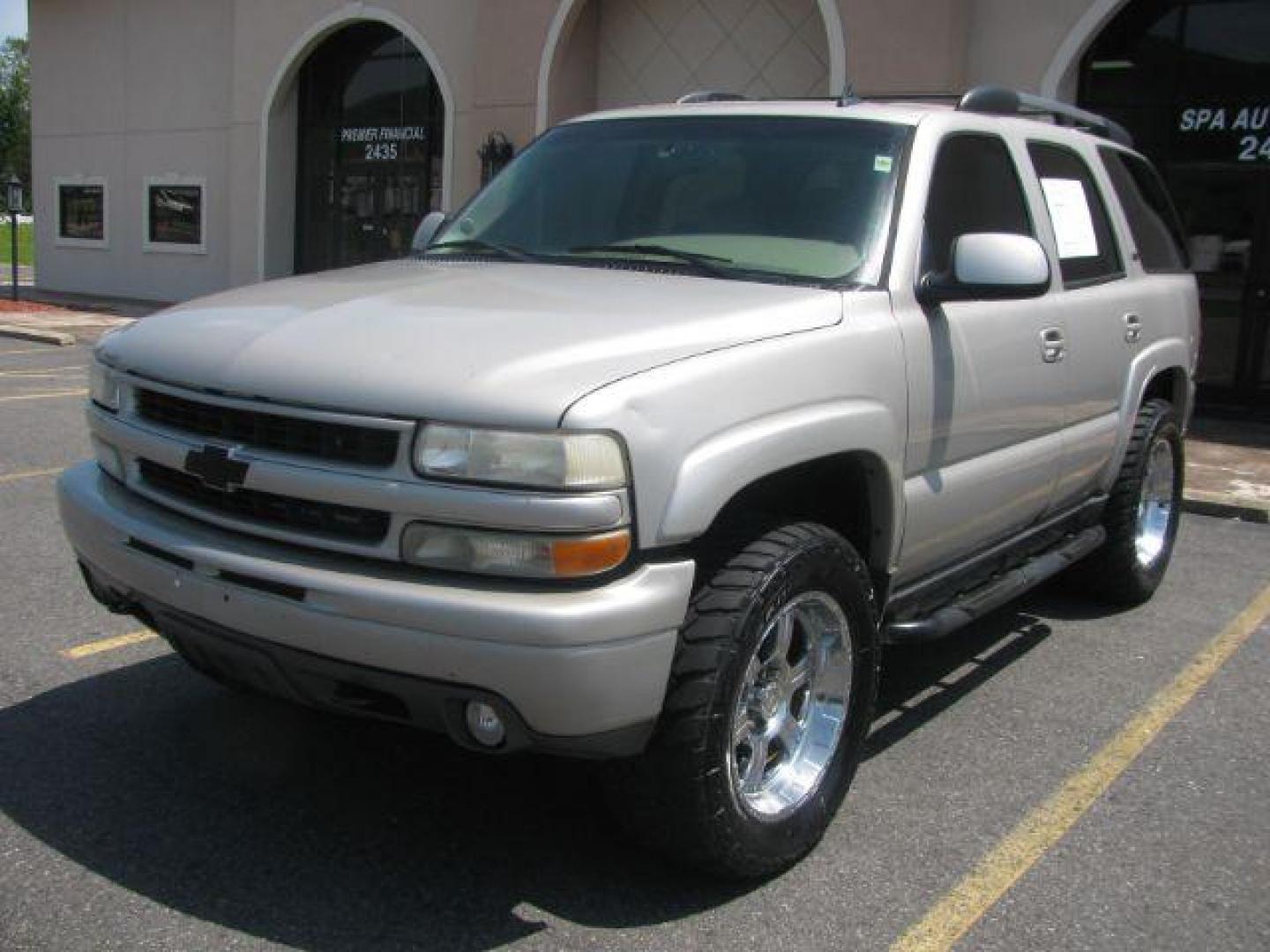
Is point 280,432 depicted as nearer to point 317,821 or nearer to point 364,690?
point 364,690

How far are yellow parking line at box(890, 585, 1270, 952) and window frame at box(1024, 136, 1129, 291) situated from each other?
5.24 ft

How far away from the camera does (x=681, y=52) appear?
16.0 m

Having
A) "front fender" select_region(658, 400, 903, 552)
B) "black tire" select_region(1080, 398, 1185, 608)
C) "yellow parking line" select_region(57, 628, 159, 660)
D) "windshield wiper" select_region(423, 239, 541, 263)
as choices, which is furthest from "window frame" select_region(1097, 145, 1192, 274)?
"yellow parking line" select_region(57, 628, 159, 660)

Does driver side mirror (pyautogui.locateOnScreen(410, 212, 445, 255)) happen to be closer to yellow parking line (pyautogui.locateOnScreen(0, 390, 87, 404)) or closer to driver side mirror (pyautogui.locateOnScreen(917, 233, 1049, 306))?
driver side mirror (pyautogui.locateOnScreen(917, 233, 1049, 306))

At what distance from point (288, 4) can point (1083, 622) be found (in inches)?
711

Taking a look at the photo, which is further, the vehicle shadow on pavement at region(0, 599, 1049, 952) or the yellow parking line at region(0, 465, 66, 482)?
the yellow parking line at region(0, 465, 66, 482)

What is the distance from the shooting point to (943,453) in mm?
3877

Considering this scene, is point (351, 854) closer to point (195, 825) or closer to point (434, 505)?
point (195, 825)

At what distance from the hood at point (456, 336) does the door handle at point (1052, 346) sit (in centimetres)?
121

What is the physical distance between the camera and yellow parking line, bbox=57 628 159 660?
185 inches

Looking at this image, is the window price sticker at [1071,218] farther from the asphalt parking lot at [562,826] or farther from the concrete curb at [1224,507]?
the concrete curb at [1224,507]

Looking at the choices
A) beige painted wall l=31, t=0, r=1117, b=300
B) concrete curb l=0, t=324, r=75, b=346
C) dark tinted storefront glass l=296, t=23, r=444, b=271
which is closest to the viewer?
beige painted wall l=31, t=0, r=1117, b=300

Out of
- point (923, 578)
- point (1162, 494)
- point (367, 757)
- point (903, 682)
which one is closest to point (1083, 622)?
point (1162, 494)

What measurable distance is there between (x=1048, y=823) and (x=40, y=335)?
52.2ft
